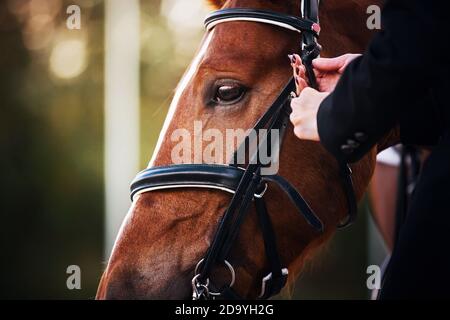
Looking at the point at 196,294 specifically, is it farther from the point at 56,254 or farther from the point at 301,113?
the point at 56,254

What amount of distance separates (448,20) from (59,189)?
8681mm

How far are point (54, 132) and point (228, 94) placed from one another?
25.6ft

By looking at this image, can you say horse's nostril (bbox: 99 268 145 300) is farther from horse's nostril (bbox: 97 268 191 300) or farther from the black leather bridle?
the black leather bridle

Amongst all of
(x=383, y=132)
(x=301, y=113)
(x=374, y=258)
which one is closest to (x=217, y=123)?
(x=301, y=113)

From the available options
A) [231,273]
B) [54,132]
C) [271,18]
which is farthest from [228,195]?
[54,132]

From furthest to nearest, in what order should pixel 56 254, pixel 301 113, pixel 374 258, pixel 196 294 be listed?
pixel 56 254 → pixel 374 258 → pixel 196 294 → pixel 301 113

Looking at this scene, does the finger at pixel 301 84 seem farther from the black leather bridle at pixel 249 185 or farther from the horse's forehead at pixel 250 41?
the horse's forehead at pixel 250 41

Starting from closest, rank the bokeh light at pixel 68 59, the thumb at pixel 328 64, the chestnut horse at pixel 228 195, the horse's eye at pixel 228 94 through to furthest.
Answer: the thumb at pixel 328 64 → the chestnut horse at pixel 228 195 → the horse's eye at pixel 228 94 → the bokeh light at pixel 68 59

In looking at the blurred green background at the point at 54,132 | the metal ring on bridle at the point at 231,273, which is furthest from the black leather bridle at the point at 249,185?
the blurred green background at the point at 54,132

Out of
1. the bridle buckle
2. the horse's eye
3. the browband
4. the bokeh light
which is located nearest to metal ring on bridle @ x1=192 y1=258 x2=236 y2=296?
the bridle buckle

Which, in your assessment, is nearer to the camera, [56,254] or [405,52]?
[405,52]

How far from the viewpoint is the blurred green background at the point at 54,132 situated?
9305 millimetres

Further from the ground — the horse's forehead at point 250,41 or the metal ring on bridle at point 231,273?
the horse's forehead at point 250,41

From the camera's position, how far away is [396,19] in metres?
1.68
